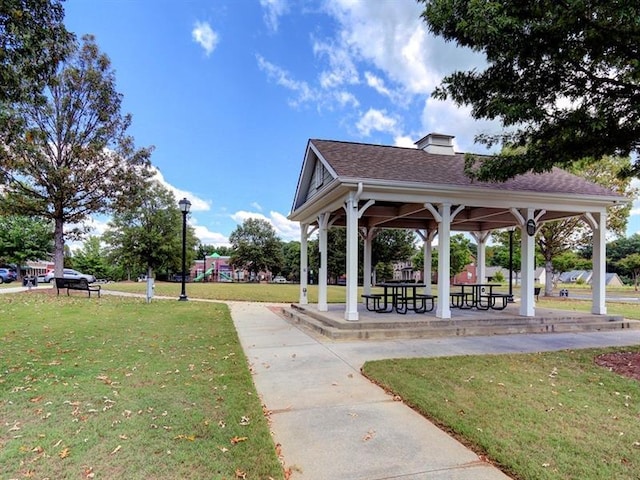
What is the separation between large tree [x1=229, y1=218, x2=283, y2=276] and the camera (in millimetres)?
53281

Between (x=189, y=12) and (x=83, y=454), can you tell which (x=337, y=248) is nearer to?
(x=189, y=12)

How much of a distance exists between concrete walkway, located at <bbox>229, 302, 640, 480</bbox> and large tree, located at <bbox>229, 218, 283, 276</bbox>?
153 feet

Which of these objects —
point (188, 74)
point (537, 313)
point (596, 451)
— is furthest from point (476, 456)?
point (188, 74)

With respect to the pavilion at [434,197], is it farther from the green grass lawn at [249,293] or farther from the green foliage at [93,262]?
the green foliage at [93,262]

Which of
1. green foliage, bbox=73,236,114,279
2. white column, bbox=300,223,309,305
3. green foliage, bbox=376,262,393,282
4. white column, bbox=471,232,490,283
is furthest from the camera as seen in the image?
green foliage, bbox=73,236,114,279

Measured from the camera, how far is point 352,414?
375 centimetres

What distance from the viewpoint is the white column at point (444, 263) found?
881 cm

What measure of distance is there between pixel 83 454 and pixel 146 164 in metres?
16.2

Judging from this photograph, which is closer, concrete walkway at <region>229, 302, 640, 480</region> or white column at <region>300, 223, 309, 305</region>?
concrete walkway at <region>229, 302, 640, 480</region>

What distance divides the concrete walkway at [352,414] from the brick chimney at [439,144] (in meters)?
6.46

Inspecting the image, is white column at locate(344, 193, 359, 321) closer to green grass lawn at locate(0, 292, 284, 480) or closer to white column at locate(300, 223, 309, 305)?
green grass lawn at locate(0, 292, 284, 480)

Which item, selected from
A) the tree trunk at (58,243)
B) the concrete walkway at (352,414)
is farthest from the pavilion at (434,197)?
the tree trunk at (58,243)

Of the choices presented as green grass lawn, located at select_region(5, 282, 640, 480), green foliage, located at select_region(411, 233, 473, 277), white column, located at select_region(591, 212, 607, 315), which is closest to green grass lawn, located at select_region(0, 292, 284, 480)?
green grass lawn, located at select_region(5, 282, 640, 480)

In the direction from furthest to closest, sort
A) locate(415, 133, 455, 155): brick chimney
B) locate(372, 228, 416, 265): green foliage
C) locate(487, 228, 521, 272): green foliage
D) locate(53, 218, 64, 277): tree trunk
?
locate(372, 228, 416, 265): green foliage
locate(487, 228, 521, 272): green foliage
locate(53, 218, 64, 277): tree trunk
locate(415, 133, 455, 155): brick chimney
